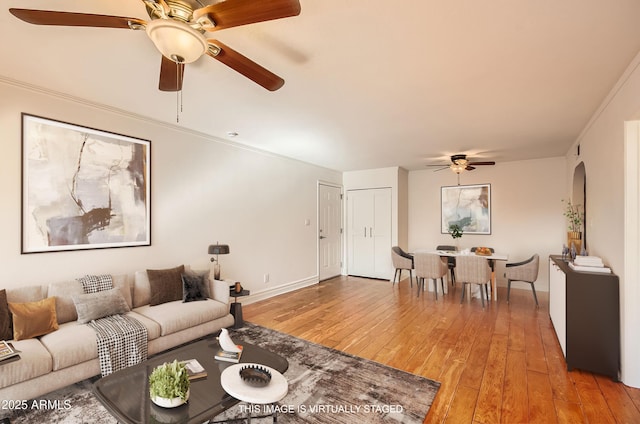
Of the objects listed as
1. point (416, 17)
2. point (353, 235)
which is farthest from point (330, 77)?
point (353, 235)

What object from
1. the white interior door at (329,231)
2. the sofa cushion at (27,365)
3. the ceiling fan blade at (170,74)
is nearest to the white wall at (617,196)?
the ceiling fan blade at (170,74)

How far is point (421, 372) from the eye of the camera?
266cm

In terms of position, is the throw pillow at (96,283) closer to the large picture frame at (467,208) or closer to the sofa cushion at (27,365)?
the sofa cushion at (27,365)

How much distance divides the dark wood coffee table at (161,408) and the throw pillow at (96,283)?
Answer: 1.33m

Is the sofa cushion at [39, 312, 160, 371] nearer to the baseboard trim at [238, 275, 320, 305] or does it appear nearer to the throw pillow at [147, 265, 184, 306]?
the throw pillow at [147, 265, 184, 306]

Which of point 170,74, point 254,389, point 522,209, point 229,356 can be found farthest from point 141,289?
point 522,209

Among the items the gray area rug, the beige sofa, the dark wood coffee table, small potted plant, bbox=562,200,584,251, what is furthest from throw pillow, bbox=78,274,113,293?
small potted plant, bbox=562,200,584,251

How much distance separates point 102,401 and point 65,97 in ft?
9.32

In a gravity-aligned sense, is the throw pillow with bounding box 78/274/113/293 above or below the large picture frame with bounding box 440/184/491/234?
below

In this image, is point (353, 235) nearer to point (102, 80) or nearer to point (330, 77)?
point (330, 77)

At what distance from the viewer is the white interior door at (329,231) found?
255 inches

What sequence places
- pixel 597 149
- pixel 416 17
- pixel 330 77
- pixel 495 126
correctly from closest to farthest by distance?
pixel 416 17
pixel 330 77
pixel 597 149
pixel 495 126

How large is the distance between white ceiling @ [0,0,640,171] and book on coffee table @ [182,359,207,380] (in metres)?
2.16

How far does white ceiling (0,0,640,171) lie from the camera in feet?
5.70
